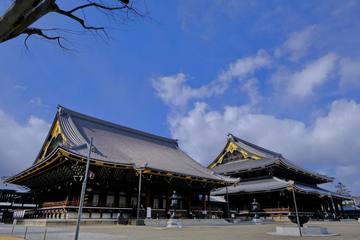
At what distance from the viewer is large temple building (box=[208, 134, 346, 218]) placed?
34938mm

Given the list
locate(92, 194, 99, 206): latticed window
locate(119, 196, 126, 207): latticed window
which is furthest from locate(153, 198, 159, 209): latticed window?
locate(92, 194, 99, 206): latticed window

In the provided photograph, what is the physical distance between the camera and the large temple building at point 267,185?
34.9 m

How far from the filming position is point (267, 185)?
35500mm

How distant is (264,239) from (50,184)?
23848 mm

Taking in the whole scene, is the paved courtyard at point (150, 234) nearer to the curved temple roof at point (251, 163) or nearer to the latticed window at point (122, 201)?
the latticed window at point (122, 201)

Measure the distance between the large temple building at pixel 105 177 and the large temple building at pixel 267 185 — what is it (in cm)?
705

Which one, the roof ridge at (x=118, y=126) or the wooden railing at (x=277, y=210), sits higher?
the roof ridge at (x=118, y=126)

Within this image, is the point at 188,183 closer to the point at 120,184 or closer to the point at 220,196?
the point at 120,184

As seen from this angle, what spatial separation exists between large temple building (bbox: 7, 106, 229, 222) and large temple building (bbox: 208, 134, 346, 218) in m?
7.05

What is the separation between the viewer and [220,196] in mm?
40125

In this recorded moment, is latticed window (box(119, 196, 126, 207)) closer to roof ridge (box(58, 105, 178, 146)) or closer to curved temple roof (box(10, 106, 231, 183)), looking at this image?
curved temple roof (box(10, 106, 231, 183))

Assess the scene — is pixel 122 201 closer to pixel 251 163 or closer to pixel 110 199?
pixel 110 199

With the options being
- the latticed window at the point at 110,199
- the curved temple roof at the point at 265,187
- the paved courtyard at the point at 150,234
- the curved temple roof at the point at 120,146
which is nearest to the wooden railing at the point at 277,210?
the curved temple roof at the point at 265,187

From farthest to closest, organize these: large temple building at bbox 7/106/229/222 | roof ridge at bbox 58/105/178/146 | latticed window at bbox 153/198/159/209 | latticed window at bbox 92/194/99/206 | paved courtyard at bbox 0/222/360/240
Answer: roof ridge at bbox 58/105/178/146 → latticed window at bbox 153/198/159/209 → latticed window at bbox 92/194/99/206 → large temple building at bbox 7/106/229/222 → paved courtyard at bbox 0/222/360/240
